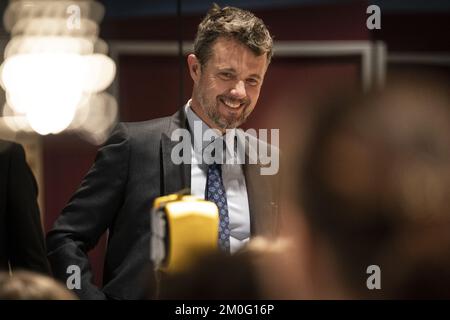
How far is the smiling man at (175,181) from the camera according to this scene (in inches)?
67.7

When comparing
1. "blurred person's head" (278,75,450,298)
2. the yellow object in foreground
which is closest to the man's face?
the yellow object in foreground

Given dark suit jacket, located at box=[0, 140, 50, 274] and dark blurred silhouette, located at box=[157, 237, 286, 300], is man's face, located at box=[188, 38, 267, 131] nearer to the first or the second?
dark suit jacket, located at box=[0, 140, 50, 274]

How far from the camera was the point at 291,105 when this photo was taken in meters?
2.20

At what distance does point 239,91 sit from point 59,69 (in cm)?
56

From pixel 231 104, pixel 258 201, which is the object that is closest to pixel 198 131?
pixel 231 104

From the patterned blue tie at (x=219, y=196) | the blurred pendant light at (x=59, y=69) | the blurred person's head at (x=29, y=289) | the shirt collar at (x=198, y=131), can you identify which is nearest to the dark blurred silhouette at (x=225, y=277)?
the blurred person's head at (x=29, y=289)

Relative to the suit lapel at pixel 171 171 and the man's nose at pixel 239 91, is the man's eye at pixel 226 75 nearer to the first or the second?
the man's nose at pixel 239 91

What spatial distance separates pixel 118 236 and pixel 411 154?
83 cm

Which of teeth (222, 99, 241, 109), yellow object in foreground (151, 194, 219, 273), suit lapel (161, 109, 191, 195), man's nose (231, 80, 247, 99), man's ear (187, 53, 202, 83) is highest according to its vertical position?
man's ear (187, 53, 202, 83)

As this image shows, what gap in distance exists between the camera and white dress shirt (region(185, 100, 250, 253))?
5.61 feet

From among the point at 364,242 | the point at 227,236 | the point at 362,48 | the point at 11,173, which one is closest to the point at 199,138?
the point at 227,236

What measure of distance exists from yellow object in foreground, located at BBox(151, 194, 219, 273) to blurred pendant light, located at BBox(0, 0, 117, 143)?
585 millimetres

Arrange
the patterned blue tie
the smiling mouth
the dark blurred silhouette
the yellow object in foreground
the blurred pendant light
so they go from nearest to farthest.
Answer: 1. the dark blurred silhouette
2. the yellow object in foreground
3. the patterned blue tie
4. the smiling mouth
5. the blurred pendant light
